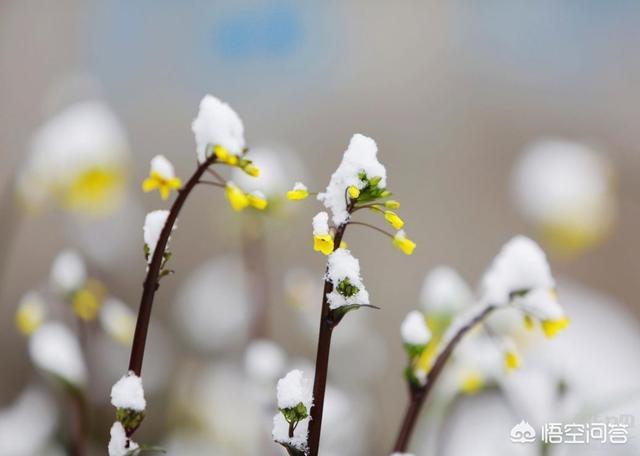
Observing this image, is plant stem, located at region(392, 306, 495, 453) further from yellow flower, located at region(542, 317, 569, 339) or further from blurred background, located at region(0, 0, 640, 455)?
blurred background, located at region(0, 0, 640, 455)

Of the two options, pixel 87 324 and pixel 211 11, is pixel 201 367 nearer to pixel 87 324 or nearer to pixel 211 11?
pixel 87 324

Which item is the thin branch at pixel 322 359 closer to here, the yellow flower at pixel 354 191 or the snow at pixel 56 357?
the yellow flower at pixel 354 191

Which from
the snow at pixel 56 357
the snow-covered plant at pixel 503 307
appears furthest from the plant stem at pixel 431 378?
the snow at pixel 56 357

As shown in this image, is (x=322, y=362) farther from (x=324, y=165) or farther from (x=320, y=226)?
(x=324, y=165)

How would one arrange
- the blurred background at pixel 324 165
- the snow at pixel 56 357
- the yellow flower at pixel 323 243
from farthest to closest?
the blurred background at pixel 324 165 → the snow at pixel 56 357 → the yellow flower at pixel 323 243

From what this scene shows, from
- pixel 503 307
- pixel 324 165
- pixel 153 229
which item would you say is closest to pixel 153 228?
pixel 153 229

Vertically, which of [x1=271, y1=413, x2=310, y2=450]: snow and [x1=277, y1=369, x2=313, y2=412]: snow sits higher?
[x1=277, y1=369, x2=313, y2=412]: snow

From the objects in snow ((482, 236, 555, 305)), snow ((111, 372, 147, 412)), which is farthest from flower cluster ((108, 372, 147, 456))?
snow ((482, 236, 555, 305))
